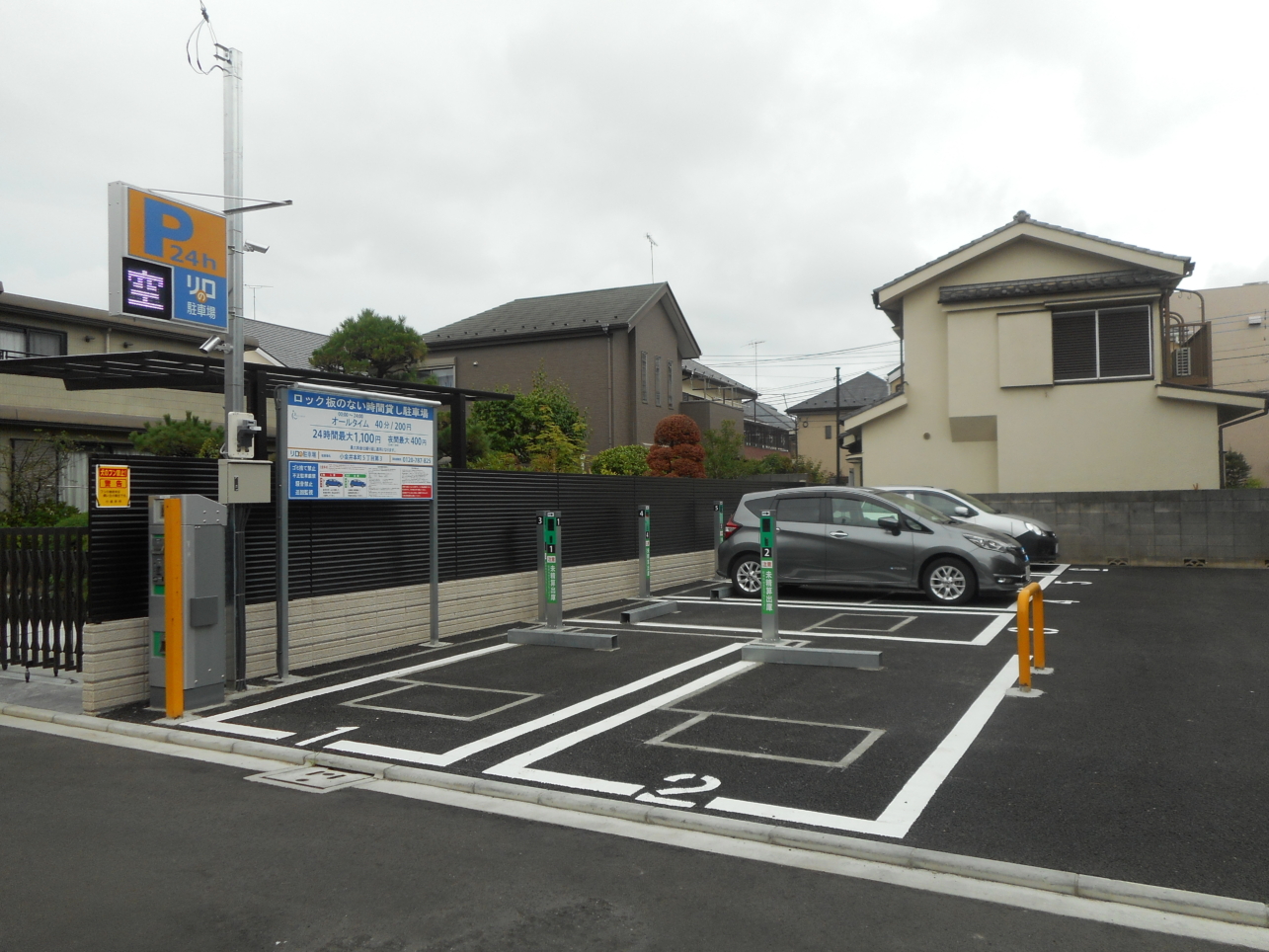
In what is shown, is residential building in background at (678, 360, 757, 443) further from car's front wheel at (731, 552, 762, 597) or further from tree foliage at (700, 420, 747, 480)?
car's front wheel at (731, 552, 762, 597)

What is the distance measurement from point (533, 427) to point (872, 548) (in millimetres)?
12371

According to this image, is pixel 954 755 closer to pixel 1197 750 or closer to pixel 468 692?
pixel 1197 750

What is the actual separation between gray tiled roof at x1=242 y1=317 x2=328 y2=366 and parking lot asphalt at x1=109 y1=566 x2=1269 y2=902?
20.0 m

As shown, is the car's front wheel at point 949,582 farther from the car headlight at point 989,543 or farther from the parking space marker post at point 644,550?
the parking space marker post at point 644,550

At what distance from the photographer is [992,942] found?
3484 millimetres

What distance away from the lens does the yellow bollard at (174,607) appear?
710cm

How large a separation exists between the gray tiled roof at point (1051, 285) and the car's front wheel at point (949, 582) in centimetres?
1044

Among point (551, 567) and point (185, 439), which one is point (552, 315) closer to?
point (185, 439)

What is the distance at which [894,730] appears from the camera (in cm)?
643

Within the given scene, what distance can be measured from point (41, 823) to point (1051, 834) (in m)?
5.09

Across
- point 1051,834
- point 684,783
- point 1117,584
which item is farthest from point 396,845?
point 1117,584

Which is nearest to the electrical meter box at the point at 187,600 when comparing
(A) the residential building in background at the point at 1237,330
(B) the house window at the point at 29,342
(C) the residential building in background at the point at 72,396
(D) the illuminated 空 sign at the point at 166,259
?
(D) the illuminated 空 sign at the point at 166,259

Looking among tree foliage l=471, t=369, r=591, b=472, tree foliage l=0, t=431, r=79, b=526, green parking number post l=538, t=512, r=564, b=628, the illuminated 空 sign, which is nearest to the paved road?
the illuminated 空 sign

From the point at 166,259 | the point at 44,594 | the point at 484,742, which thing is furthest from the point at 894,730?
the point at 44,594
